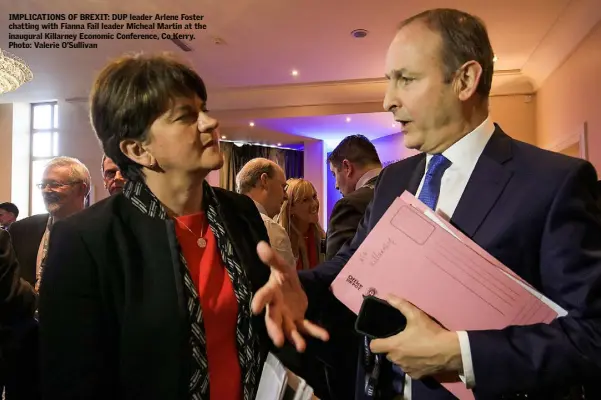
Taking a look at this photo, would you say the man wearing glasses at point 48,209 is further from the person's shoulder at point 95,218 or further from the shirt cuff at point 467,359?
the shirt cuff at point 467,359

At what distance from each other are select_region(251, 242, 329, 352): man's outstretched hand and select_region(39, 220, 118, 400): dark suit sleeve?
343 mm

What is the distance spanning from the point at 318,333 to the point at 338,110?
7.25m

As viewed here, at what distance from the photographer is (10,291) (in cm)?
131

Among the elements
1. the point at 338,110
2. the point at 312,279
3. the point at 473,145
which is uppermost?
the point at 338,110

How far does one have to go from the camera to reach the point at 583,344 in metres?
0.84

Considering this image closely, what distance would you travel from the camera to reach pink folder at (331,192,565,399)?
2.87 feet

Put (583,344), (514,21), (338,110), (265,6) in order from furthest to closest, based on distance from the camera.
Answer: (338,110), (514,21), (265,6), (583,344)

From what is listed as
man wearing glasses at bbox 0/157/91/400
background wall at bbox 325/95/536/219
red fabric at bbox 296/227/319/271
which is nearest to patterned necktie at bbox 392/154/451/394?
man wearing glasses at bbox 0/157/91/400

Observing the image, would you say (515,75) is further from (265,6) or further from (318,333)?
(318,333)

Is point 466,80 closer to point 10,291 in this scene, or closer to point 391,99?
point 391,99

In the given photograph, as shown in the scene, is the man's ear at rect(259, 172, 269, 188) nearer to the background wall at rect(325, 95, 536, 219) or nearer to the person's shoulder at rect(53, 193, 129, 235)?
the person's shoulder at rect(53, 193, 129, 235)

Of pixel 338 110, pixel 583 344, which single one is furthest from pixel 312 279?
pixel 338 110

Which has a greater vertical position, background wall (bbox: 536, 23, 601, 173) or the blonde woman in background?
background wall (bbox: 536, 23, 601, 173)

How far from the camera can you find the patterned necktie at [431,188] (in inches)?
42.1
